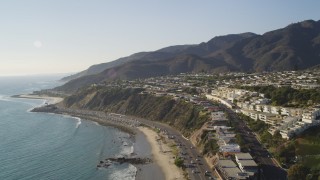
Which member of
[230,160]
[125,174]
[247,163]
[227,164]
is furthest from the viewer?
[125,174]

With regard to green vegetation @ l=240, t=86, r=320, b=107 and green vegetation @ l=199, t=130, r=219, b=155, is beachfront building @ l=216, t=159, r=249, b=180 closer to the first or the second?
green vegetation @ l=199, t=130, r=219, b=155

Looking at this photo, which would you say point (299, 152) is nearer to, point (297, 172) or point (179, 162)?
point (297, 172)

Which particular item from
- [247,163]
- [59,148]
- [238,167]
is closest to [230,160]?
[238,167]

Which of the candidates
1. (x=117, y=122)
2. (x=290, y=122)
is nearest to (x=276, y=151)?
(x=290, y=122)

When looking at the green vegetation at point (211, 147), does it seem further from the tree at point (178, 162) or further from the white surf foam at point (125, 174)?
the white surf foam at point (125, 174)

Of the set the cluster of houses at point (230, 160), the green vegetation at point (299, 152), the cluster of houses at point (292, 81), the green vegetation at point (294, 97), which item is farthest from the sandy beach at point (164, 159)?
the cluster of houses at point (292, 81)

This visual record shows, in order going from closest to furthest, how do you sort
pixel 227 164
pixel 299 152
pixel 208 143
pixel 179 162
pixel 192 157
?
pixel 227 164, pixel 299 152, pixel 179 162, pixel 192 157, pixel 208 143
